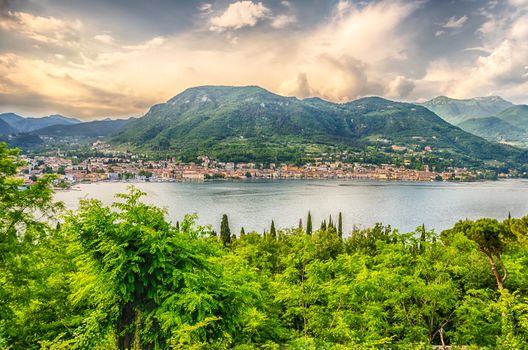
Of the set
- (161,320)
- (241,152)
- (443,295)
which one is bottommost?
(443,295)

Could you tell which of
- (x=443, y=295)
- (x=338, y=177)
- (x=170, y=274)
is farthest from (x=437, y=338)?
(x=338, y=177)

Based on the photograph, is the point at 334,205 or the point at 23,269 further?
the point at 334,205

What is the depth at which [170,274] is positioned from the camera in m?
6.64

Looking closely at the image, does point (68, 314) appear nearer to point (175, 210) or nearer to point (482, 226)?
point (482, 226)

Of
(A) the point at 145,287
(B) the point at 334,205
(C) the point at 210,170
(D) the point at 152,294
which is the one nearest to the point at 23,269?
(A) the point at 145,287

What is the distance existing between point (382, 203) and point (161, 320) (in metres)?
79.3

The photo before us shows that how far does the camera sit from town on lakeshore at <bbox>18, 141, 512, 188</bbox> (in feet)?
417

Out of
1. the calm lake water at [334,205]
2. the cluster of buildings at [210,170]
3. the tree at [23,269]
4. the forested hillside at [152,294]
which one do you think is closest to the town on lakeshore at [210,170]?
the cluster of buildings at [210,170]

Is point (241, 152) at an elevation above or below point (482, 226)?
above

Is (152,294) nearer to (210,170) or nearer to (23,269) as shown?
(23,269)

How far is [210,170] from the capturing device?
14438cm

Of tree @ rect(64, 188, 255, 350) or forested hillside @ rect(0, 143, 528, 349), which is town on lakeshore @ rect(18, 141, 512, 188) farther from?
tree @ rect(64, 188, 255, 350)

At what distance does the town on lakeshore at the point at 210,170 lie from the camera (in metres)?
127

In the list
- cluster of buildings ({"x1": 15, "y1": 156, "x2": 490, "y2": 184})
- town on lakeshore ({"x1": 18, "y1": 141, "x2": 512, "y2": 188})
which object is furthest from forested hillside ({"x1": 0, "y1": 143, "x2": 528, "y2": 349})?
cluster of buildings ({"x1": 15, "y1": 156, "x2": 490, "y2": 184})
